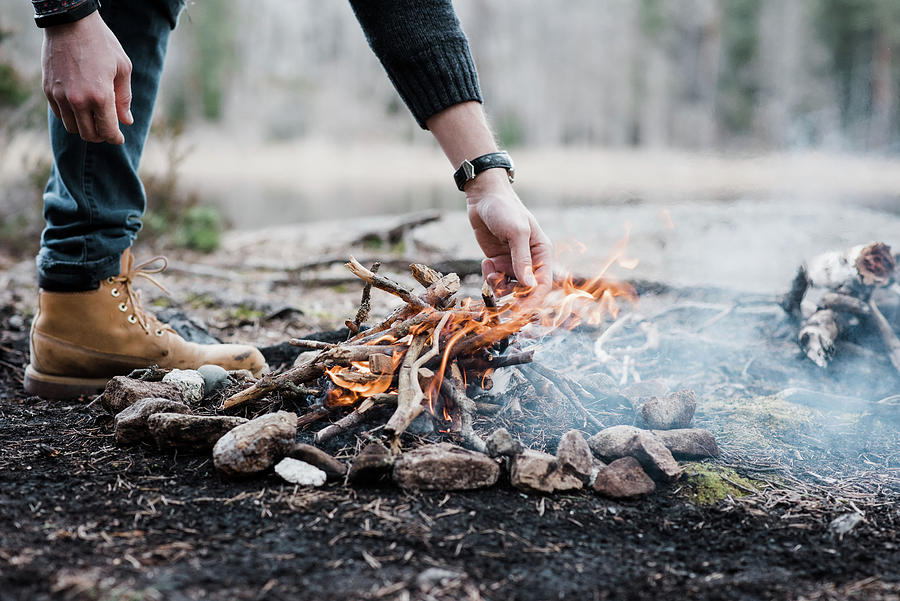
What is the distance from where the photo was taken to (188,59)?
3247 cm

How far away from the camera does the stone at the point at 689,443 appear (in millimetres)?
2027

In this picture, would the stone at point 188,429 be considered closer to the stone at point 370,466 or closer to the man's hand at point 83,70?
the stone at point 370,466

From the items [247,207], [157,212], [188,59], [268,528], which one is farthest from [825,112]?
[188,59]

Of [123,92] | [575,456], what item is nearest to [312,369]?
[575,456]

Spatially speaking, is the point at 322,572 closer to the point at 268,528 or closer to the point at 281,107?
the point at 268,528

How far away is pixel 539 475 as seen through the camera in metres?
1.76

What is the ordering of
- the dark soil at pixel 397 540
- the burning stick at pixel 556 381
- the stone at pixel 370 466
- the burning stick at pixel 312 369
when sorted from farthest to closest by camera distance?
the burning stick at pixel 556 381 < the burning stick at pixel 312 369 < the stone at pixel 370 466 < the dark soil at pixel 397 540

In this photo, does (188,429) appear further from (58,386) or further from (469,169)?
(469,169)

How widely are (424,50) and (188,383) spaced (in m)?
1.43

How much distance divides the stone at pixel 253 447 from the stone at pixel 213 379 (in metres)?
0.65

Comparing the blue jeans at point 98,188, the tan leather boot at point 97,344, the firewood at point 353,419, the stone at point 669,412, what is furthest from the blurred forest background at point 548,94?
the stone at point 669,412

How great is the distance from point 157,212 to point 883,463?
7.56 metres

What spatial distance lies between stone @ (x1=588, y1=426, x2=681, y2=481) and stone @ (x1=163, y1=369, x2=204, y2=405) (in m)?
1.36

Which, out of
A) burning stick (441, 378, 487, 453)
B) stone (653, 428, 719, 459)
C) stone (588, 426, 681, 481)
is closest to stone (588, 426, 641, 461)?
stone (588, 426, 681, 481)
